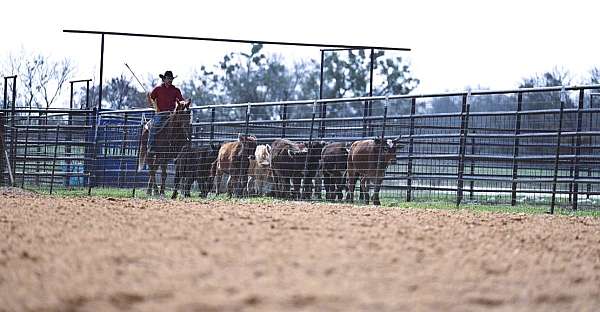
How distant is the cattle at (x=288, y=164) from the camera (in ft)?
62.3

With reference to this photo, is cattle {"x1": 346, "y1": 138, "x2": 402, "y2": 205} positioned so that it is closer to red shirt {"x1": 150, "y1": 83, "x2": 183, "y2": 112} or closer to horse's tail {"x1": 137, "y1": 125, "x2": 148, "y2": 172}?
red shirt {"x1": 150, "y1": 83, "x2": 183, "y2": 112}

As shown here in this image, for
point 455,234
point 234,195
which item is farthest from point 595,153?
point 455,234

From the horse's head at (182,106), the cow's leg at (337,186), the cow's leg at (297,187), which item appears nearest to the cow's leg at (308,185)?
the cow's leg at (297,187)

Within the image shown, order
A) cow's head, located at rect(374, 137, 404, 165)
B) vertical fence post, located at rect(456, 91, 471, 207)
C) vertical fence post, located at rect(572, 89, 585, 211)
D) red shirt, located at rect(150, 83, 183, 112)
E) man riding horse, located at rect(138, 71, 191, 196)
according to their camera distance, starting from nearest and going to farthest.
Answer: vertical fence post, located at rect(572, 89, 585, 211)
vertical fence post, located at rect(456, 91, 471, 207)
cow's head, located at rect(374, 137, 404, 165)
man riding horse, located at rect(138, 71, 191, 196)
red shirt, located at rect(150, 83, 183, 112)

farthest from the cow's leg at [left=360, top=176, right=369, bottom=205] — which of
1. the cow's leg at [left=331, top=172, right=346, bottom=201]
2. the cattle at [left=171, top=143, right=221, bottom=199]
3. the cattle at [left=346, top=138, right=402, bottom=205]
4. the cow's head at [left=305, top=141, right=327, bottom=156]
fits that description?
the cattle at [left=171, top=143, right=221, bottom=199]

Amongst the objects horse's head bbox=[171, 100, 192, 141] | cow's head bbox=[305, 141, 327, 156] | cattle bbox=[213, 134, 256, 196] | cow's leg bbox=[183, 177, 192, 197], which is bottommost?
cow's leg bbox=[183, 177, 192, 197]

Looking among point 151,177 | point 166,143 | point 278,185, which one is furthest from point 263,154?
point 151,177

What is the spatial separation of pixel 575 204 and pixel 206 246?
984 cm

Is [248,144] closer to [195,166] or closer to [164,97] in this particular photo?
[195,166]

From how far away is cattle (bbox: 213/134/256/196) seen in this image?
762 inches

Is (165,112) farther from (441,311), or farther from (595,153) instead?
(441,311)

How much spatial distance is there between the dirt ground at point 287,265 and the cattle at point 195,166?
9.79m

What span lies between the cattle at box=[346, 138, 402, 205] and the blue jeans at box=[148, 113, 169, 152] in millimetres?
3625

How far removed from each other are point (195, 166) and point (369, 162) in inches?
158
